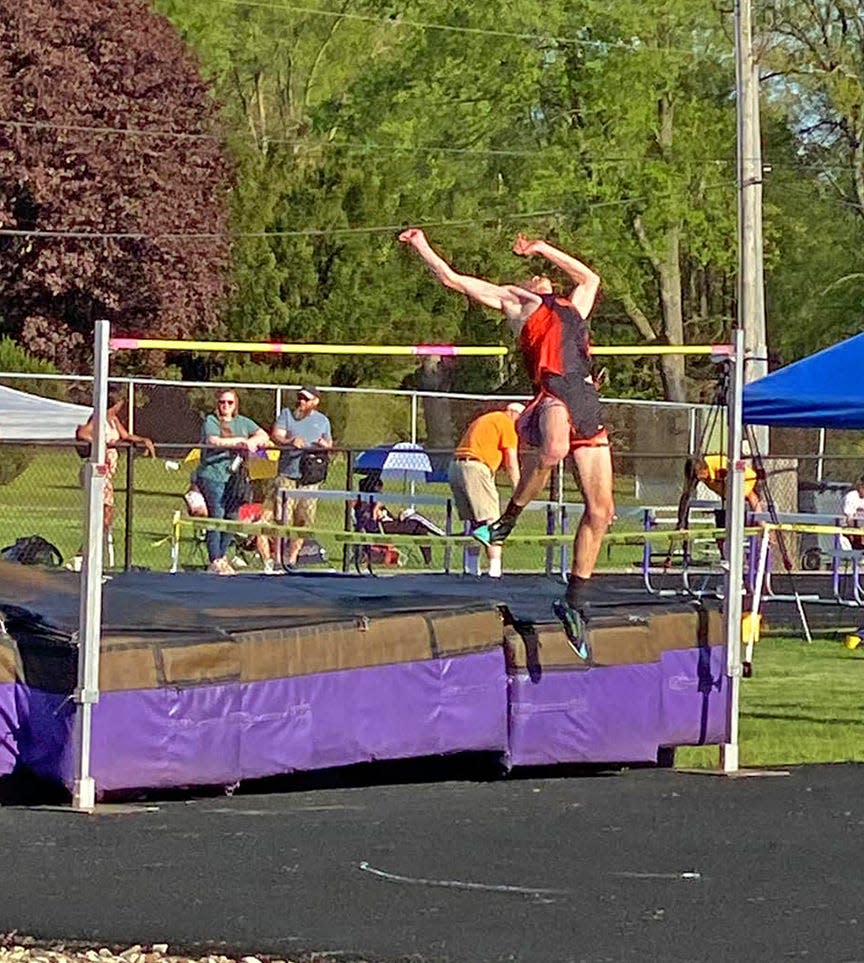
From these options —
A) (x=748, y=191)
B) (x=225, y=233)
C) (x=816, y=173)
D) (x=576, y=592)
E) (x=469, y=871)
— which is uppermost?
(x=816, y=173)

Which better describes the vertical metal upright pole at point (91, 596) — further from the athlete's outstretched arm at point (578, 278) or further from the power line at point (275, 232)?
the power line at point (275, 232)

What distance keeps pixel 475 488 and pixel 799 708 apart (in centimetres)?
470

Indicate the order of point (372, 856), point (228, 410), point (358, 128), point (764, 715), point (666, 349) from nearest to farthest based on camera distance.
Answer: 1. point (372, 856)
2. point (666, 349)
3. point (764, 715)
4. point (228, 410)
5. point (358, 128)

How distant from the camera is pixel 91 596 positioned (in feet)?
27.7

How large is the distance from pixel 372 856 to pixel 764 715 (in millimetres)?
5016

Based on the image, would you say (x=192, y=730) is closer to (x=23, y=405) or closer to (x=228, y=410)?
(x=228, y=410)

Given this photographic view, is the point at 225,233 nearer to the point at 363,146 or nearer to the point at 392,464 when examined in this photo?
the point at 363,146

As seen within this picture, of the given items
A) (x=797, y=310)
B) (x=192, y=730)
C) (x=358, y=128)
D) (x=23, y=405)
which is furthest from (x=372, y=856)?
(x=797, y=310)

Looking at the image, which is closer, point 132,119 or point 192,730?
point 192,730

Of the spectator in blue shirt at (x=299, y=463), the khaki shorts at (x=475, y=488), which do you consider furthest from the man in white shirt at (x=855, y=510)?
the spectator in blue shirt at (x=299, y=463)

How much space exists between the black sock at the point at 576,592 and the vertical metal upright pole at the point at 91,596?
2.24 metres

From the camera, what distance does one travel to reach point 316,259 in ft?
150

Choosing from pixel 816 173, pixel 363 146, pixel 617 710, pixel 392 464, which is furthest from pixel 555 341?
pixel 816 173

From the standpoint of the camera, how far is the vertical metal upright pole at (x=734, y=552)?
9914mm
